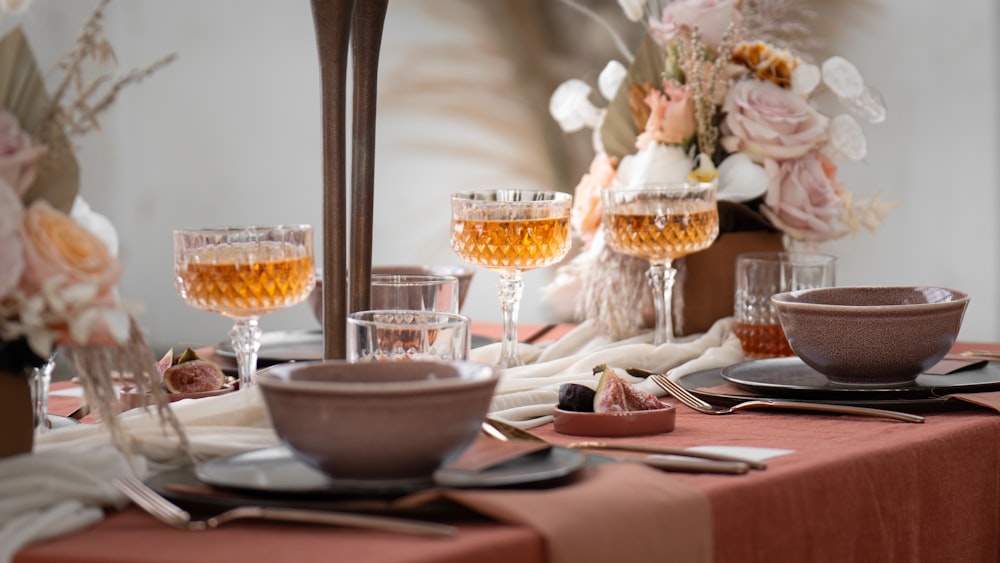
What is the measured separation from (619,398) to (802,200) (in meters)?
0.86

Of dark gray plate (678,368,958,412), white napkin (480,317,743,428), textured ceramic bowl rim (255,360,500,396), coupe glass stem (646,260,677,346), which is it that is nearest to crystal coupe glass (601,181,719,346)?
coupe glass stem (646,260,677,346)

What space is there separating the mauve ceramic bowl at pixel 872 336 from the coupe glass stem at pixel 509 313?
0.39m

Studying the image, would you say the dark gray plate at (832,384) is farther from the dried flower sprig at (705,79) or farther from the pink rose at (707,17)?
the pink rose at (707,17)

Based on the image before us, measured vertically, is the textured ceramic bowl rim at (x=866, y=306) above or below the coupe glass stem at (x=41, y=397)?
above

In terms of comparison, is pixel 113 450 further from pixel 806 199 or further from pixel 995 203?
pixel 995 203

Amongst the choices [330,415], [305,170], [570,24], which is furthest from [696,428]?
[305,170]

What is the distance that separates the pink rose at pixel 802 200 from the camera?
2.04 m

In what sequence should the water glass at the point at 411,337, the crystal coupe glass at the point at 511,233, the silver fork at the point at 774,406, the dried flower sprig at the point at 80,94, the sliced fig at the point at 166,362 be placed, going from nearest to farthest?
the dried flower sprig at the point at 80,94, the water glass at the point at 411,337, the silver fork at the point at 774,406, the sliced fig at the point at 166,362, the crystal coupe glass at the point at 511,233

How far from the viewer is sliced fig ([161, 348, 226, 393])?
4.63ft

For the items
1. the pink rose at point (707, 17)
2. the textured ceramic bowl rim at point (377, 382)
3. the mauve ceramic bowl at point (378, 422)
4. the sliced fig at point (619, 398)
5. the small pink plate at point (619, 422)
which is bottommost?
the small pink plate at point (619, 422)

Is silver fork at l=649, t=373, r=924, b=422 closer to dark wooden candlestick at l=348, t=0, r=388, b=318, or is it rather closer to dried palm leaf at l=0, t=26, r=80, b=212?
dark wooden candlestick at l=348, t=0, r=388, b=318

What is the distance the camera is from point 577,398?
1301 mm

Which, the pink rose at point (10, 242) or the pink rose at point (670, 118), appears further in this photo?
the pink rose at point (670, 118)

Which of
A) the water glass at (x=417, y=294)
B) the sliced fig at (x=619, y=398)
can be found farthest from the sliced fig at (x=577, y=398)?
the water glass at (x=417, y=294)
